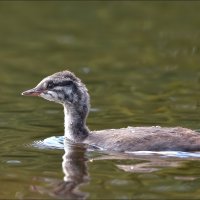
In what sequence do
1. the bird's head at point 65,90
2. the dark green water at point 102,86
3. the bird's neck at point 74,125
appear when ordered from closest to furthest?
the dark green water at point 102,86
the bird's head at point 65,90
the bird's neck at point 74,125

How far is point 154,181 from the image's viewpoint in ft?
41.5

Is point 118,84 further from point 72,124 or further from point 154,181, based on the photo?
point 154,181

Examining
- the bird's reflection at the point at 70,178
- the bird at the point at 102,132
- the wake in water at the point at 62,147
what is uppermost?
→ the bird at the point at 102,132

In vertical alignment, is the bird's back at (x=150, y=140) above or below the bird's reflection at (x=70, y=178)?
above

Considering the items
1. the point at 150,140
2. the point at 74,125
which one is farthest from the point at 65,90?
the point at 150,140

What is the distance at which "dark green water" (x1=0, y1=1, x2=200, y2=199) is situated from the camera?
1265 cm

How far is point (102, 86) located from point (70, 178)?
7.98 m

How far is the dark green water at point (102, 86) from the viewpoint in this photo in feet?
41.5

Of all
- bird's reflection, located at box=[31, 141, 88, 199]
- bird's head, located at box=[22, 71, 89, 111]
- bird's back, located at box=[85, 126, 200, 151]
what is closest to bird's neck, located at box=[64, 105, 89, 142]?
bird's head, located at box=[22, 71, 89, 111]

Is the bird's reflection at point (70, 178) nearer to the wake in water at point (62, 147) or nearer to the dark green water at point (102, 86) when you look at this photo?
the dark green water at point (102, 86)

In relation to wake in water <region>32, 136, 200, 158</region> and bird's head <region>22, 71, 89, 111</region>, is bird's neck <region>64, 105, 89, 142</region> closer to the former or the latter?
bird's head <region>22, 71, 89, 111</region>

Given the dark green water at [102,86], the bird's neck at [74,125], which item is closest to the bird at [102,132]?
the bird's neck at [74,125]

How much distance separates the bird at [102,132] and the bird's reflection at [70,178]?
31cm

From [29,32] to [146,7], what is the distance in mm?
5341
